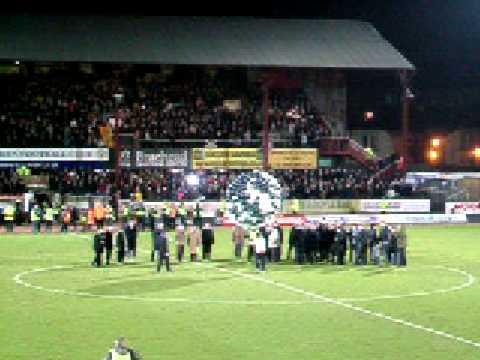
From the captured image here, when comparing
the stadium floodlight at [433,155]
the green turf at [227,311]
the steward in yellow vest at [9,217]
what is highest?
the stadium floodlight at [433,155]

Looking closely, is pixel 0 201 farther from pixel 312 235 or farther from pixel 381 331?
pixel 381 331

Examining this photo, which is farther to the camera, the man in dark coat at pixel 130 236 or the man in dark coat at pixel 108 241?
the man in dark coat at pixel 130 236

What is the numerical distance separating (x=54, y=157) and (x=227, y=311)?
109 ft

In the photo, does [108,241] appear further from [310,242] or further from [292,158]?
[292,158]

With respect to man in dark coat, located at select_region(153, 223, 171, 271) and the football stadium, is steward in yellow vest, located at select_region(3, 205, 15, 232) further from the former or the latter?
man in dark coat, located at select_region(153, 223, 171, 271)

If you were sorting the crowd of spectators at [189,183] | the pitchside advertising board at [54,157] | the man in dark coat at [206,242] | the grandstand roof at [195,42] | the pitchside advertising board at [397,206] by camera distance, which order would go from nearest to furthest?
the man in dark coat at [206,242] → the pitchside advertising board at [54,157] → the crowd of spectators at [189,183] → the grandstand roof at [195,42] → the pitchside advertising board at [397,206]

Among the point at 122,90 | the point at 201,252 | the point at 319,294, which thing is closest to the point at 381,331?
the point at 319,294

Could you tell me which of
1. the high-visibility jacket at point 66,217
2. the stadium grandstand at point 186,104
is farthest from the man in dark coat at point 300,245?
the stadium grandstand at point 186,104

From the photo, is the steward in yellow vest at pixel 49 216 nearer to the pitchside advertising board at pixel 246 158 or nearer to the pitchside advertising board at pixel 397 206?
the pitchside advertising board at pixel 246 158

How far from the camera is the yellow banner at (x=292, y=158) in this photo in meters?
55.5

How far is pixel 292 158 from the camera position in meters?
55.7

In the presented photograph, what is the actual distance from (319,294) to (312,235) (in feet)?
25.3

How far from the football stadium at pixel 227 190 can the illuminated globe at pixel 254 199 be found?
62mm

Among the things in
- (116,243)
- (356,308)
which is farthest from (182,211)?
(356,308)
